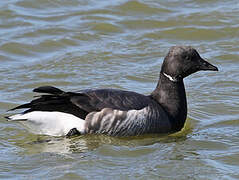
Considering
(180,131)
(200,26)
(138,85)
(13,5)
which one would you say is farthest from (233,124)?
(13,5)

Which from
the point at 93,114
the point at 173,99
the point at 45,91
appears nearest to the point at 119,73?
the point at 173,99

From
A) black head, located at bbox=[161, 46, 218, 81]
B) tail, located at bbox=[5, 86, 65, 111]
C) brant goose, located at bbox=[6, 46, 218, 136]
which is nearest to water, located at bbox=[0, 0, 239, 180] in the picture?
brant goose, located at bbox=[6, 46, 218, 136]

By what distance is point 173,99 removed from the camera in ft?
30.7

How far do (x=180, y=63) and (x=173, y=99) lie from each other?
520 mm

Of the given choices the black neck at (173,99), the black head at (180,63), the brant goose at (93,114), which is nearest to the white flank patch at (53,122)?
the brant goose at (93,114)

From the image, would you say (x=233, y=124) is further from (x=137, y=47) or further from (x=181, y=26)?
(x=181, y=26)

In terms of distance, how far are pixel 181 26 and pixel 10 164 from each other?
695cm

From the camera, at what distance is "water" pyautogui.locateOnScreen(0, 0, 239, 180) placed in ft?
26.2

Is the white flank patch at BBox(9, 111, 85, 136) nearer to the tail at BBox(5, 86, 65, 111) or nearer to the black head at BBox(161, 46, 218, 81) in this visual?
the tail at BBox(5, 86, 65, 111)

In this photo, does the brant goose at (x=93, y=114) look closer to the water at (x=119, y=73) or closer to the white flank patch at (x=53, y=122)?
the white flank patch at (x=53, y=122)

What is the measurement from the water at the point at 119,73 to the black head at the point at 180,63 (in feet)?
2.79

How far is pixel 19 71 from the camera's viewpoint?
38.7 ft

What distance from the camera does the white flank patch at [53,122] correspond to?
346 inches

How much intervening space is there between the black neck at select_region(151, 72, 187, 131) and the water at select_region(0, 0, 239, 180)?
24 cm
